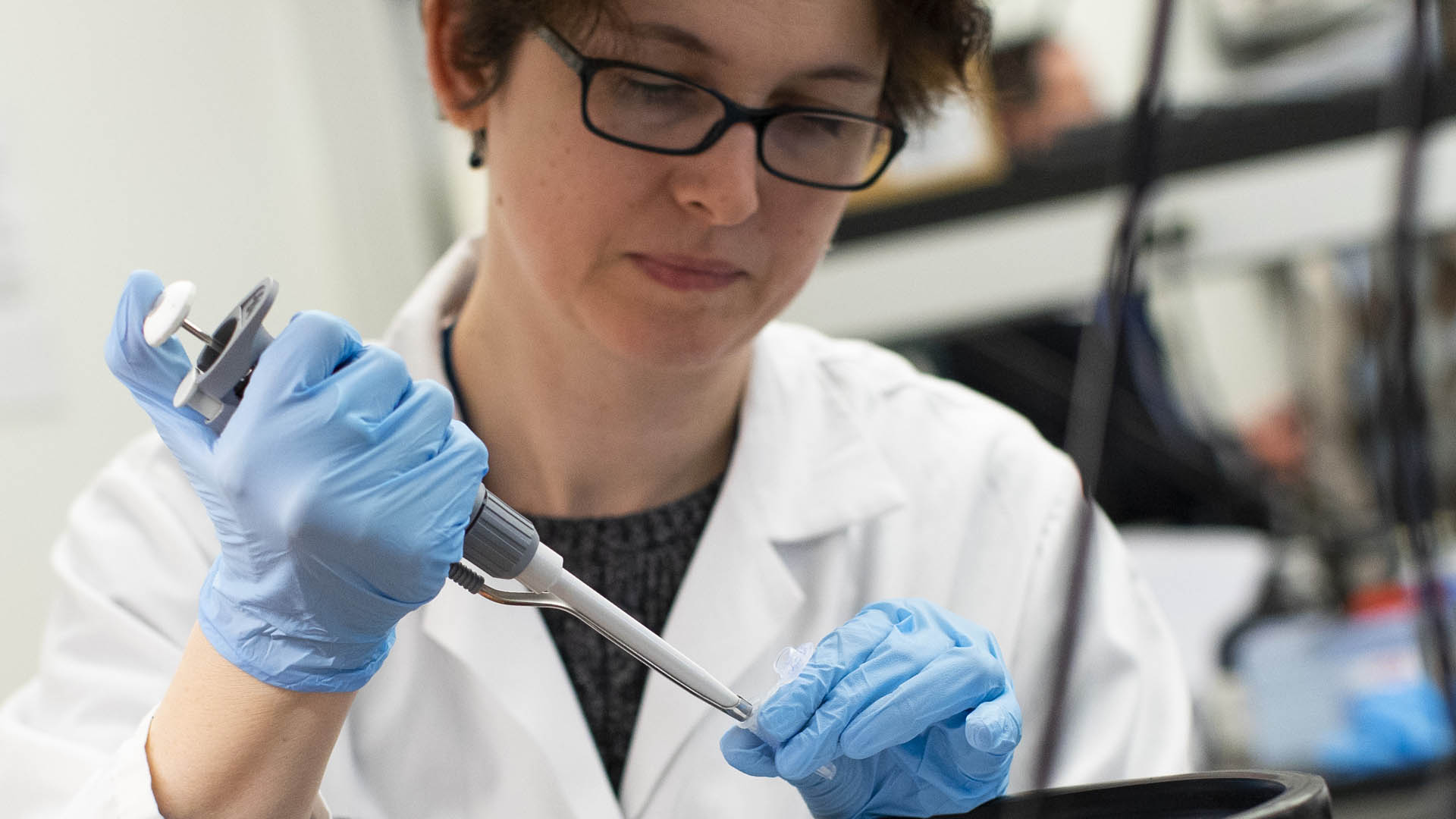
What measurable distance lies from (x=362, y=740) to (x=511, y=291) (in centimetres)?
40

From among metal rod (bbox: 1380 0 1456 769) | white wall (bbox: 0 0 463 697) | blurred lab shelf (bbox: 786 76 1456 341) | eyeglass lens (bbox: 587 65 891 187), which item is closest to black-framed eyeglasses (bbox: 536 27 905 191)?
eyeglass lens (bbox: 587 65 891 187)

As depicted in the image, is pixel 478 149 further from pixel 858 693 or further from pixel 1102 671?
pixel 1102 671

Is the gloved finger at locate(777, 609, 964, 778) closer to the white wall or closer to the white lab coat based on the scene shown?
the white lab coat

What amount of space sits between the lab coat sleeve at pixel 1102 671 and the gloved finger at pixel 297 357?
64 cm

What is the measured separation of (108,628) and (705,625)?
1.57ft

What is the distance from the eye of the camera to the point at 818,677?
78cm

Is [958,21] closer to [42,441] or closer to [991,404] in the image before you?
[991,404]

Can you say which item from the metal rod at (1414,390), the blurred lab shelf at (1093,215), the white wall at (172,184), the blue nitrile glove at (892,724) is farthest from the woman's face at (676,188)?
the white wall at (172,184)

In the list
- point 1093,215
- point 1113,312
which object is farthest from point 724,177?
point 1093,215

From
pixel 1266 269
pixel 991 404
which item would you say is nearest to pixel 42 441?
pixel 991 404

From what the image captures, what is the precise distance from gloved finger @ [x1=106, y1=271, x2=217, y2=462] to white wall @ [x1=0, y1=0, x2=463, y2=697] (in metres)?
1.29

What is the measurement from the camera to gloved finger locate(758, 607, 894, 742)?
2.53ft

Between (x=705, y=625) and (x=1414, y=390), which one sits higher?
(x=1414, y=390)

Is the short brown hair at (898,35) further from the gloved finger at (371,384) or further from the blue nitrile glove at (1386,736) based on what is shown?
the blue nitrile glove at (1386,736)
